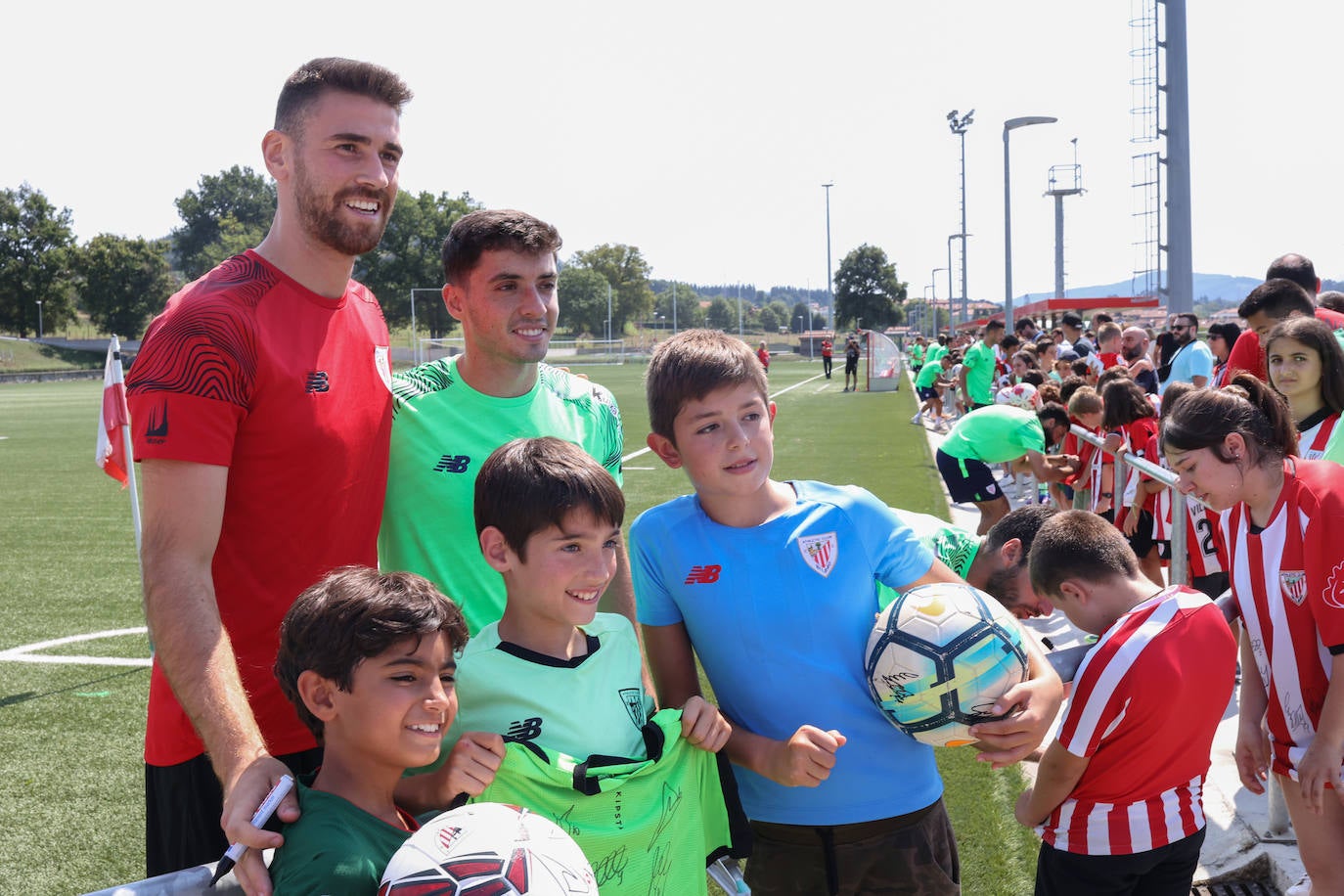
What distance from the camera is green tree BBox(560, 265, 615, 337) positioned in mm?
99188

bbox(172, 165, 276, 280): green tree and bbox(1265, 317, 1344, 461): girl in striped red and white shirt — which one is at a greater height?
bbox(172, 165, 276, 280): green tree

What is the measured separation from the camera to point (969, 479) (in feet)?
29.7

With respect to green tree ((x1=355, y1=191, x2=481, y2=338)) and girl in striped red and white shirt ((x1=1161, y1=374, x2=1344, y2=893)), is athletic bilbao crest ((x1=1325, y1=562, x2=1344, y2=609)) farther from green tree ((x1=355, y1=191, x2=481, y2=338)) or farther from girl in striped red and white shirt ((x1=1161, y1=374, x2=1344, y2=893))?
green tree ((x1=355, y1=191, x2=481, y2=338))

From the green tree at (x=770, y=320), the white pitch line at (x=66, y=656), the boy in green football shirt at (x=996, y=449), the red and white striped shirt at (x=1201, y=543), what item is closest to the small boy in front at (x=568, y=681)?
the red and white striped shirt at (x=1201, y=543)

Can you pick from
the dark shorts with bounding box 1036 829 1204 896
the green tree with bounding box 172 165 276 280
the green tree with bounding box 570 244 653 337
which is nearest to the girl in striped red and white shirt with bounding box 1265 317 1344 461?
the dark shorts with bounding box 1036 829 1204 896

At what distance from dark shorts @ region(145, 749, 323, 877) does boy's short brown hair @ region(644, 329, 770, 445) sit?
4.19 ft

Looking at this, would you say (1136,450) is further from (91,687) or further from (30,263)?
(30,263)

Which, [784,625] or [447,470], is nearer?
[784,625]

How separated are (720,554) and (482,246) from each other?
1.12m

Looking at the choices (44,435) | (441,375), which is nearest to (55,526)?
(441,375)

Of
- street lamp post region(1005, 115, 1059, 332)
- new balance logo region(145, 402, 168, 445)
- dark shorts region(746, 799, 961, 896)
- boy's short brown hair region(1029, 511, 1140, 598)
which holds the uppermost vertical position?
street lamp post region(1005, 115, 1059, 332)

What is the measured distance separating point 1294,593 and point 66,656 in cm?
752

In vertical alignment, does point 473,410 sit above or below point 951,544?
above

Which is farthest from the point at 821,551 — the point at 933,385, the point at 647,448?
the point at 933,385
